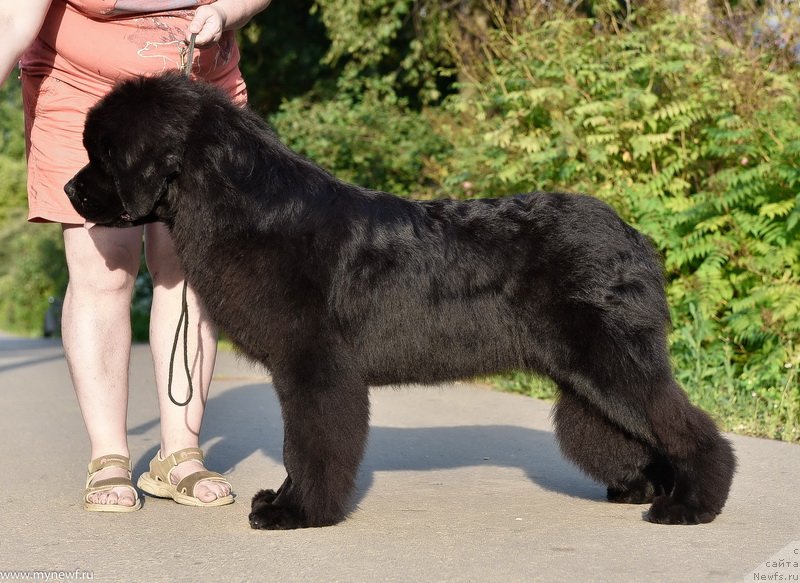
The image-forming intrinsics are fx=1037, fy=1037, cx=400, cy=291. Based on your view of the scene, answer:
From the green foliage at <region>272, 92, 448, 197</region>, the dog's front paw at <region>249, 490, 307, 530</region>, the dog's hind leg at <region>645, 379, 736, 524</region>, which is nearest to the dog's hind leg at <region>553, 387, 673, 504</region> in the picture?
the dog's hind leg at <region>645, 379, 736, 524</region>

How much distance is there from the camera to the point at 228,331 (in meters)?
3.86

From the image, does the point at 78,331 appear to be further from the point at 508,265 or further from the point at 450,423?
the point at 450,423

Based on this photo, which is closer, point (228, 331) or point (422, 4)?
point (228, 331)

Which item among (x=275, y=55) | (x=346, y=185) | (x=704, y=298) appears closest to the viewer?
(x=346, y=185)

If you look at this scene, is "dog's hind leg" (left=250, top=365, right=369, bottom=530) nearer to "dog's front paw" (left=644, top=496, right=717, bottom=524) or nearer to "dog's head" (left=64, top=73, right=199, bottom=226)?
"dog's head" (left=64, top=73, right=199, bottom=226)

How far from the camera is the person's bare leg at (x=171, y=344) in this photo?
4.43m

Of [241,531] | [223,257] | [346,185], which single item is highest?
[346,185]

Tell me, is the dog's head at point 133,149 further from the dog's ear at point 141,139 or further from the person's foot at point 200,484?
the person's foot at point 200,484

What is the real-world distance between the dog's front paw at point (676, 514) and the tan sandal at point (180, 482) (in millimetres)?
1715

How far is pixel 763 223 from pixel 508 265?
341 centimetres

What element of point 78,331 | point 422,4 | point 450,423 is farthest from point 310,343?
point 422,4

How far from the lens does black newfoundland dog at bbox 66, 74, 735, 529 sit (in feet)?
12.3

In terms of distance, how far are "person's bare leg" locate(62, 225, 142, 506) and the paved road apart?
1.21ft

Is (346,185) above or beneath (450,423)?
above
